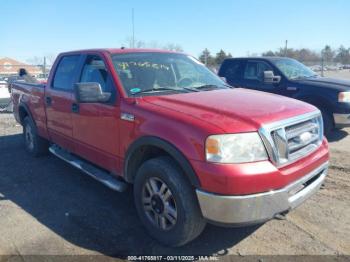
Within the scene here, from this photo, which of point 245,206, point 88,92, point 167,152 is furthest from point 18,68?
point 245,206

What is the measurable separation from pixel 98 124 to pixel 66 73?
1.52 metres

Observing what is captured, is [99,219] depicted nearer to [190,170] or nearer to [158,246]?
[158,246]

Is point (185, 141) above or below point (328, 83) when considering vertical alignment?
below

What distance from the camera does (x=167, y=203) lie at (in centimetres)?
321

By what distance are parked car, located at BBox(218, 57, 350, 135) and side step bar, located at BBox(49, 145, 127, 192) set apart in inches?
185

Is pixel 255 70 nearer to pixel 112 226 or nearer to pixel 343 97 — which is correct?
pixel 343 97

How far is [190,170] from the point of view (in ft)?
9.41

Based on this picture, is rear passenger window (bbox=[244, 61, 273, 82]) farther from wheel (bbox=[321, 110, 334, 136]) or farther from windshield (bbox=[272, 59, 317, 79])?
wheel (bbox=[321, 110, 334, 136])

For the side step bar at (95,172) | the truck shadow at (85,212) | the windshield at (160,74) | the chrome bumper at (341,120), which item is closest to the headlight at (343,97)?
the chrome bumper at (341,120)

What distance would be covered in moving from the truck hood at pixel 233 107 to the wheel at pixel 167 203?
1.81 feet

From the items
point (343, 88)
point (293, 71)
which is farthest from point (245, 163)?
point (293, 71)

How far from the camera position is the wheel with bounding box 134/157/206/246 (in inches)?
117

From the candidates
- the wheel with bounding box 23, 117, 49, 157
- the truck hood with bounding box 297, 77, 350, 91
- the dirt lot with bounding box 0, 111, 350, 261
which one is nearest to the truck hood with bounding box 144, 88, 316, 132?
the dirt lot with bounding box 0, 111, 350, 261

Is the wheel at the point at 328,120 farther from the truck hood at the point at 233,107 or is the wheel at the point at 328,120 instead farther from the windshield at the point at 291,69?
the truck hood at the point at 233,107
